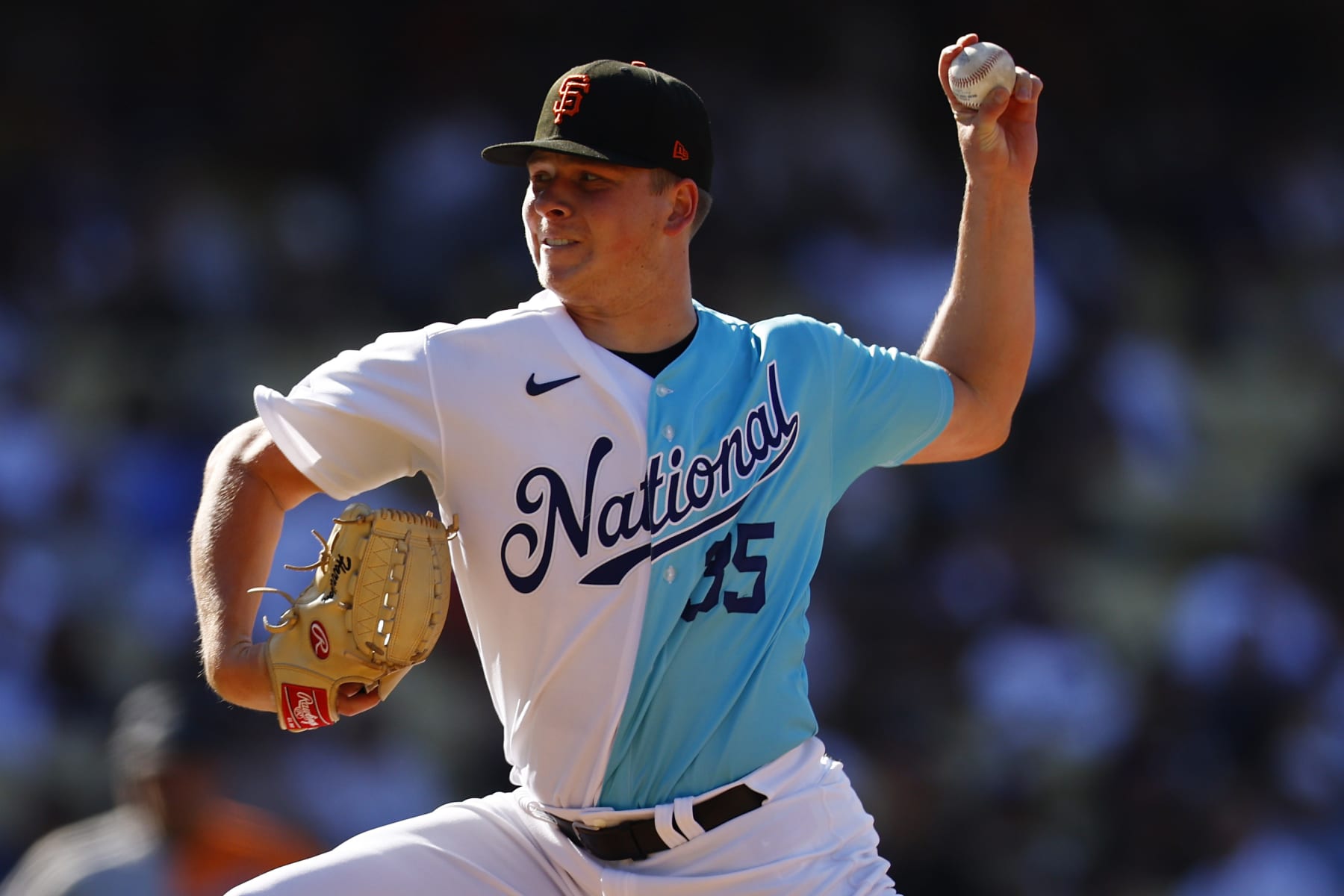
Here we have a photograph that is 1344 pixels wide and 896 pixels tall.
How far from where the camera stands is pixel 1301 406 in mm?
8414

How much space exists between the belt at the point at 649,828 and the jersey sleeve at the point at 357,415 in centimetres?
68

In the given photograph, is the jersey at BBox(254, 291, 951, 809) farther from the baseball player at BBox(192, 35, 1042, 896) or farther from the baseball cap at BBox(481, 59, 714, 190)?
the baseball cap at BBox(481, 59, 714, 190)

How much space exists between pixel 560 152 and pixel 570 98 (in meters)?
0.11

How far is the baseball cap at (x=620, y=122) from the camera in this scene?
2848 mm

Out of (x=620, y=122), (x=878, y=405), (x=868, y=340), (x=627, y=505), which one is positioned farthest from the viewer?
(x=868, y=340)

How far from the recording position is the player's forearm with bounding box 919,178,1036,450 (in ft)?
10.6

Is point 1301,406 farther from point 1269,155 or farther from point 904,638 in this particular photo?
point 904,638

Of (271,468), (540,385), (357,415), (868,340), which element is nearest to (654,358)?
(540,385)

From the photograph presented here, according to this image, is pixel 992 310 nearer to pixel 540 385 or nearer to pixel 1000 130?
pixel 1000 130

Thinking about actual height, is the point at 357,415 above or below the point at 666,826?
above

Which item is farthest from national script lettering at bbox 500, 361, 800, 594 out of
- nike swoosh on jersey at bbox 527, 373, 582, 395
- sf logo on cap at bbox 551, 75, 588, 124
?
sf logo on cap at bbox 551, 75, 588, 124

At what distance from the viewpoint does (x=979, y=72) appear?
3199 millimetres

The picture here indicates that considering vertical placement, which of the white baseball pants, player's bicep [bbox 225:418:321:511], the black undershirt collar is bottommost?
the white baseball pants


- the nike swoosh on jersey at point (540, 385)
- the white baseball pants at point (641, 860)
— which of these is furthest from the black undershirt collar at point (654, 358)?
the white baseball pants at point (641, 860)
